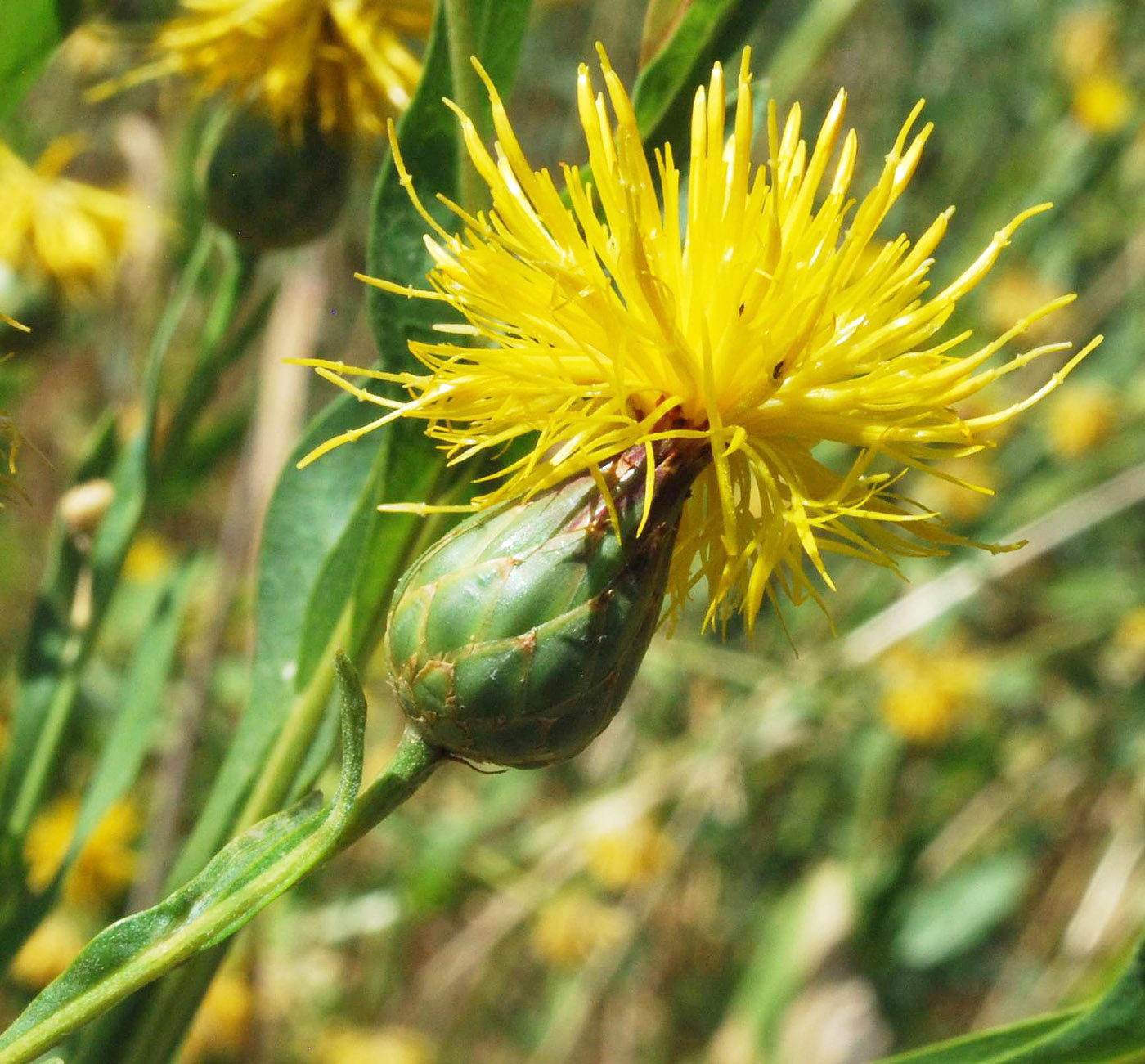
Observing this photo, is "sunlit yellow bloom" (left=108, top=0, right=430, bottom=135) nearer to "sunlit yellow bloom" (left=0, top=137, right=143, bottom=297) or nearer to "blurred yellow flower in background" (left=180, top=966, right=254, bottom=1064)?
"sunlit yellow bloom" (left=0, top=137, right=143, bottom=297)

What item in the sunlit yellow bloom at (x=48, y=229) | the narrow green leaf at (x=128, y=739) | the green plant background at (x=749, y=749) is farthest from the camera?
the green plant background at (x=749, y=749)

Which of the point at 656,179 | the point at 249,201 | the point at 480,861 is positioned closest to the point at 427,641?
the point at 656,179

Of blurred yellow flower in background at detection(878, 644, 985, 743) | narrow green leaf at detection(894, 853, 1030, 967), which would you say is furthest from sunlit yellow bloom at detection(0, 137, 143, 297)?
narrow green leaf at detection(894, 853, 1030, 967)

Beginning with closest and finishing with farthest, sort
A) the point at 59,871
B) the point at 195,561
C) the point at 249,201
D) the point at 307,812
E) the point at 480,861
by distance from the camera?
the point at 307,812, the point at 59,871, the point at 249,201, the point at 195,561, the point at 480,861

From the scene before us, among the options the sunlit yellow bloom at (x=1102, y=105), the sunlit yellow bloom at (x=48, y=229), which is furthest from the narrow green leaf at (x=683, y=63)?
the sunlit yellow bloom at (x=1102, y=105)

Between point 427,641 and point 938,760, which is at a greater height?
point 427,641

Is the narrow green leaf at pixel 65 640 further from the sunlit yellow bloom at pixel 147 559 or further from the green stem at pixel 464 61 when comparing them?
the sunlit yellow bloom at pixel 147 559

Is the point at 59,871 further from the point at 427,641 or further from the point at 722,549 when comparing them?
the point at 722,549

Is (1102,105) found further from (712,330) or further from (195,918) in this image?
(195,918)
